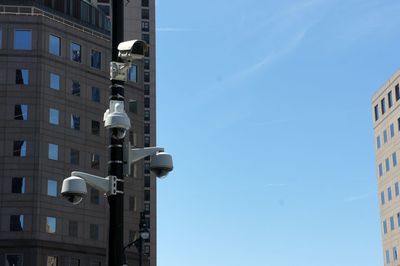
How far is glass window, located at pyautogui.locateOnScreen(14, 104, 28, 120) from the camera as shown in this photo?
68062 mm

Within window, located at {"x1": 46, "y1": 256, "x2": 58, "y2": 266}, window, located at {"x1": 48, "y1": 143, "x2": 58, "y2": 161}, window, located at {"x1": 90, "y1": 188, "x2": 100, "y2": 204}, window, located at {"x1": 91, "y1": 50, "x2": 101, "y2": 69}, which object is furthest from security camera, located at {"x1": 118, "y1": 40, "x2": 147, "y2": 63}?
window, located at {"x1": 91, "y1": 50, "x2": 101, "y2": 69}

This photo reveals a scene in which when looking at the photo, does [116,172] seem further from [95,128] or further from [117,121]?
[95,128]

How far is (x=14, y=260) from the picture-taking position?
215 ft

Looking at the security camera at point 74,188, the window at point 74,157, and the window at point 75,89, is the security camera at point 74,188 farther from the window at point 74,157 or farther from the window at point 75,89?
the window at point 75,89

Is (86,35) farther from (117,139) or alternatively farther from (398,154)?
(117,139)

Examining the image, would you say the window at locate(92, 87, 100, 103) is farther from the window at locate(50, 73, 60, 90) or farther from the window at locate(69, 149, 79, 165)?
the window at locate(69, 149, 79, 165)

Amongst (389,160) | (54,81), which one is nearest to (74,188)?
(54,81)

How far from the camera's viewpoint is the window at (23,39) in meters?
70.2

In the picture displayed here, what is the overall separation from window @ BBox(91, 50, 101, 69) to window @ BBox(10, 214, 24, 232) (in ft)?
56.4

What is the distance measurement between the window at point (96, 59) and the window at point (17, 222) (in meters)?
17.2

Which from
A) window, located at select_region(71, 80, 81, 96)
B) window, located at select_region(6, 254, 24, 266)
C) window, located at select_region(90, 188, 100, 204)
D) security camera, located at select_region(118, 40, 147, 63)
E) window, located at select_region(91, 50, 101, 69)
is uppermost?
window, located at select_region(91, 50, 101, 69)

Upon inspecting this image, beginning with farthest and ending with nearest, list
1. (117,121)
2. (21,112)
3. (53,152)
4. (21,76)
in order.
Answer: (21,76)
(53,152)
(21,112)
(117,121)

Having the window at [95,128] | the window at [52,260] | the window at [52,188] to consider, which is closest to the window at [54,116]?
the window at [95,128]

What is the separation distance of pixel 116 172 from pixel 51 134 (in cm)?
5857
